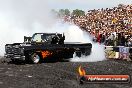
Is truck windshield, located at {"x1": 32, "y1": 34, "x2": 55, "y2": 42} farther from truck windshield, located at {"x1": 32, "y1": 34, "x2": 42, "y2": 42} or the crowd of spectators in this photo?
the crowd of spectators

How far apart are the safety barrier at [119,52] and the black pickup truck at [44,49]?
9.69 ft

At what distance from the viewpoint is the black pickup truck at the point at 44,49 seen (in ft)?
80.4

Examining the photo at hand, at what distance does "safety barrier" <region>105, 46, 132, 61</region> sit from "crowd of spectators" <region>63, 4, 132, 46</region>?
1407 mm

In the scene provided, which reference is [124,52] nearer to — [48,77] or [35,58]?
[35,58]

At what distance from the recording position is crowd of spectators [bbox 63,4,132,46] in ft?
108

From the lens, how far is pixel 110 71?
2025 centimetres

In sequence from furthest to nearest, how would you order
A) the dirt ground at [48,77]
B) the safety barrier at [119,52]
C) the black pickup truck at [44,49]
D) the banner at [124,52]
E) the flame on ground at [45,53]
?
the banner at [124,52] < the safety barrier at [119,52] < the flame on ground at [45,53] < the black pickup truck at [44,49] < the dirt ground at [48,77]

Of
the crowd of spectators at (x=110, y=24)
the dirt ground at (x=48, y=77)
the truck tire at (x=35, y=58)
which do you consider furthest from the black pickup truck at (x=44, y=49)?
the crowd of spectators at (x=110, y=24)

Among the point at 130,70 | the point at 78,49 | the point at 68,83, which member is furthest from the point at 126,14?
the point at 68,83

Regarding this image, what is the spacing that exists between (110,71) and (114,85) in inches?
179

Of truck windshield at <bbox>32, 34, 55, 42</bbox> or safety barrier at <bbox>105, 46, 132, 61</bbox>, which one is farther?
safety barrier at <bbox>105, 46, 132, 61</bbox>

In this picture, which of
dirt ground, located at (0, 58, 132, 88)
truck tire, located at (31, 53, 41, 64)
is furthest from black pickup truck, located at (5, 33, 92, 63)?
dirt ground, located at (0, 58, 132, 88)

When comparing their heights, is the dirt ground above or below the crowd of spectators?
below

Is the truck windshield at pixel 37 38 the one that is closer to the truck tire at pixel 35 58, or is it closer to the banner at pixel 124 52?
the truck tire at pixel 35 58
